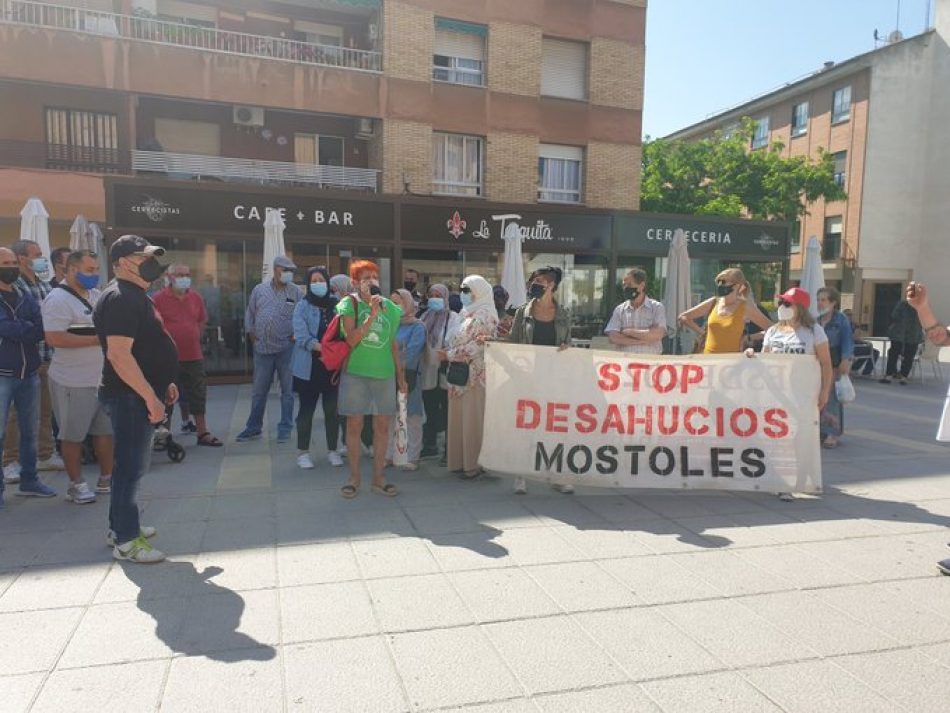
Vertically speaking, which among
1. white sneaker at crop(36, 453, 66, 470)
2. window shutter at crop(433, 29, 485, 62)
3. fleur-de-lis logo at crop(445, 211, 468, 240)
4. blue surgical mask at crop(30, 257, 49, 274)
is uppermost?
window shutter at crop(433, 29, 485, 62)

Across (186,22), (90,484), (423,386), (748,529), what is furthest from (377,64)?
(748,529)

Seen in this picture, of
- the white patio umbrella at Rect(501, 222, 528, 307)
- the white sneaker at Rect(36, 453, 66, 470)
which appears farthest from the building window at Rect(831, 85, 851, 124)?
the white sneaker at Rect(36, 453, 66, 470)

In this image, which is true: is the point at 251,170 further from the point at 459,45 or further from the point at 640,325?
the point at 640,325

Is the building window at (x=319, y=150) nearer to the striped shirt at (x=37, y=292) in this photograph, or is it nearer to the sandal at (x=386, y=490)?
the striped shirt at (x=37, y=292)

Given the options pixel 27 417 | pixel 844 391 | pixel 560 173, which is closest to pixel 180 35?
pixel 560 173

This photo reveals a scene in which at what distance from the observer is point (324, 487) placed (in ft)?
19.4

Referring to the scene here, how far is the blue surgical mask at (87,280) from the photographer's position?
5109 mm

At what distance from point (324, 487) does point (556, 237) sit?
12732 mm

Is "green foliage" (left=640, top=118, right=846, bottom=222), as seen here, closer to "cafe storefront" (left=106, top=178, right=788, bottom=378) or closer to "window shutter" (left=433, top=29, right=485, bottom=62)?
"cafe storefront" (left=106, top=178, right=788, bottom=378)

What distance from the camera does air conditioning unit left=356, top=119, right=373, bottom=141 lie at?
18172 mm

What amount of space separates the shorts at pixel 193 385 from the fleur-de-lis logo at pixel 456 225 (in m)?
9.53

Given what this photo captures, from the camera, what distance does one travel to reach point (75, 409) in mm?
5160

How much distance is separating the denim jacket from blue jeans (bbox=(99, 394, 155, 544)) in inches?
65.5

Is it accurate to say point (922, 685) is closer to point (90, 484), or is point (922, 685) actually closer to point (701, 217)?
point (90, 484)
